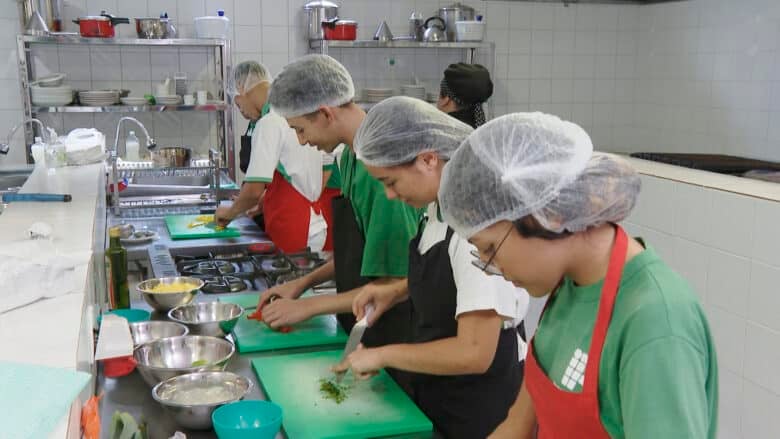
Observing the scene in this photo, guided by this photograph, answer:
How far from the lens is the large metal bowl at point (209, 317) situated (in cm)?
225

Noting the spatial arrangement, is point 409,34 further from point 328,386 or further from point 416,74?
point 328,386

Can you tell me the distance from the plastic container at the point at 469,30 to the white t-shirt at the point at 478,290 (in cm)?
429

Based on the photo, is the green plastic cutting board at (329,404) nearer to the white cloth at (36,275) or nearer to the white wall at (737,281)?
the white cloth at (36,275)

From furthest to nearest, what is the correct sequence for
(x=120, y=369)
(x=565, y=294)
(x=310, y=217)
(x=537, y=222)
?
(x=310, y=217), (x=120, y=369), (x=565, y=294), (x=537, y=222)

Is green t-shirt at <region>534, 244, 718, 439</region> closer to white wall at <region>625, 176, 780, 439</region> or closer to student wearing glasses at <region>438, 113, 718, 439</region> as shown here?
student wearing glasses at <region>438, 113, 718, 439</region>

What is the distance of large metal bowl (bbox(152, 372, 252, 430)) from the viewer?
1687mm

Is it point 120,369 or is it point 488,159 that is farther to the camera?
point 120,369

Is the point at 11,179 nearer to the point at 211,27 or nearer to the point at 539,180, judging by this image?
the point at 211,27

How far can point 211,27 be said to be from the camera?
18.0ft

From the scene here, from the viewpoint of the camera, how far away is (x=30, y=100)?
5234 mm

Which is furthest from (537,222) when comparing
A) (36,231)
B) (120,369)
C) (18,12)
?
(18,12)

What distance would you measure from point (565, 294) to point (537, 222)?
201 millimetres

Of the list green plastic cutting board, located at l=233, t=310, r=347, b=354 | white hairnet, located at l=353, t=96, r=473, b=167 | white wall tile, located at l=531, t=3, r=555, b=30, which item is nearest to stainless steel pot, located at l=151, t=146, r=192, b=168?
green plastic cutting board, located at l=233, t=310, r=347, b=354

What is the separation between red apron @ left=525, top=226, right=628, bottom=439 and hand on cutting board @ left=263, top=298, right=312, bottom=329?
104 centimetres
